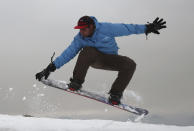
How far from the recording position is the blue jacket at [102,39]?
6.72m

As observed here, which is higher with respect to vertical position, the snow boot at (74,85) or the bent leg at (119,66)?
the bent leg at (119,66)

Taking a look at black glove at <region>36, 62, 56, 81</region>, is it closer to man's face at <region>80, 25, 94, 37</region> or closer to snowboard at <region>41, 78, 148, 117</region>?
snowboard at <region>41, 78, 148, 117</region>

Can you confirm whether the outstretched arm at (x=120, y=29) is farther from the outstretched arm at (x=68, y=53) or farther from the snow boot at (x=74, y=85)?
the snow boot at (x=74, y=85)

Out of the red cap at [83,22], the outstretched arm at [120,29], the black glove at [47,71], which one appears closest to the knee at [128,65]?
the outstretched arm at [120,29]

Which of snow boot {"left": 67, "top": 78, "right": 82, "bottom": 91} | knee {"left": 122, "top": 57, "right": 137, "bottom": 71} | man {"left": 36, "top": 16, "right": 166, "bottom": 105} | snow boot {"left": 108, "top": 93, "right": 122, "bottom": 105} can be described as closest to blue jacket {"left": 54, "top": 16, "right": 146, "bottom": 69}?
man {"left": 36, "top": 16, "right": 166, "bottom": 105}

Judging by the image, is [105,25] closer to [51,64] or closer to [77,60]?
[77,60]

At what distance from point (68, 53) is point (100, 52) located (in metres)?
0.82

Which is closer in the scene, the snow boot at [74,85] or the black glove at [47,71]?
the snow boot at [74,85]

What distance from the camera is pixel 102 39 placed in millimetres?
6727

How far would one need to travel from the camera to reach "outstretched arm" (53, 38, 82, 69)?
22.8 feet

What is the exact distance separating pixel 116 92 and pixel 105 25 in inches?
67.3

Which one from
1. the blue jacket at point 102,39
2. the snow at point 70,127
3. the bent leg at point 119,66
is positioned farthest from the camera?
the bent leg at point 119,66

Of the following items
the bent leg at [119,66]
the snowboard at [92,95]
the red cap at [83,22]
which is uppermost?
the red cap at [83,22]

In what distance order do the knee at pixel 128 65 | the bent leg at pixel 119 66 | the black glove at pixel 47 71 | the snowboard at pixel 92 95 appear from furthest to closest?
1. the snowboard at pixel 92 95
2. the black glove at pixel 47 71
3. the knee at pixel 128 65
4. the bent leg at pixel 119 66
